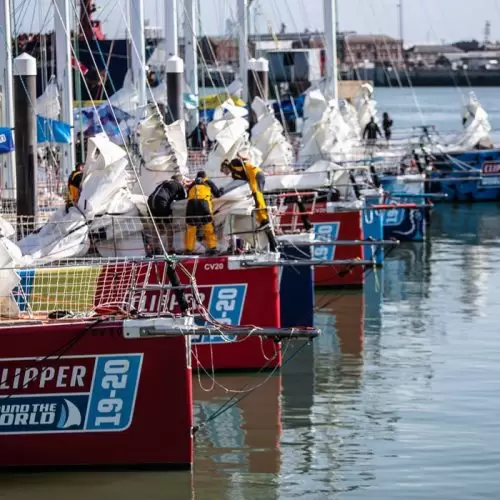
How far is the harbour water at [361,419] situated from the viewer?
48.7 feet

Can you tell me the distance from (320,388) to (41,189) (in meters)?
6.97

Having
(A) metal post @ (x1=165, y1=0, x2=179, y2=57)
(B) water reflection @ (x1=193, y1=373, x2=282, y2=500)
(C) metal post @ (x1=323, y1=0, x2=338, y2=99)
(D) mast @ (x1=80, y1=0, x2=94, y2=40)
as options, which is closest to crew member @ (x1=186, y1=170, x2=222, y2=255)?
(B) water reflection @ (x1=193, y1=373, x2=282, y2=500)

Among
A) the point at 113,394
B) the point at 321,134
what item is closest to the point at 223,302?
the point at 113,394

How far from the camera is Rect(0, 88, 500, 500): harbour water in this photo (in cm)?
1484

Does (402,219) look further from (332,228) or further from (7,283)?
(7,283)

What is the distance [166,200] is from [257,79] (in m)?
16.3

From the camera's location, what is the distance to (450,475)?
1527cm

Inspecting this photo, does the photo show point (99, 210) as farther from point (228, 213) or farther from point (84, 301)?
point (84, 301)

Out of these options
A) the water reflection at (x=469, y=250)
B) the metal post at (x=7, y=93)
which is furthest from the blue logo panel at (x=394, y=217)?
the metal post at (x=7, y=93)

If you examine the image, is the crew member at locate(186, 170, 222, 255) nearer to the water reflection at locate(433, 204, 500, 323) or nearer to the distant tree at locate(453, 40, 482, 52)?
the water reflection at locate(433, 204, 500, 323)

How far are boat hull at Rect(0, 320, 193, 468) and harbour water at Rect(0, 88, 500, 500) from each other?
269mm

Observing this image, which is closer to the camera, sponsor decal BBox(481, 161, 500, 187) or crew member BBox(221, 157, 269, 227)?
crew member BBox(221, 157, 269, 227)

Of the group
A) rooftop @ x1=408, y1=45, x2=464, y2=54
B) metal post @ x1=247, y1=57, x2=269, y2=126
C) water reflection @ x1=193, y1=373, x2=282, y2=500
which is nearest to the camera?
water reflection @ x1=193, y1=373, x2=282, y2=500

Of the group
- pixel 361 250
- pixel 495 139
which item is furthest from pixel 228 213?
pixel 495 139
